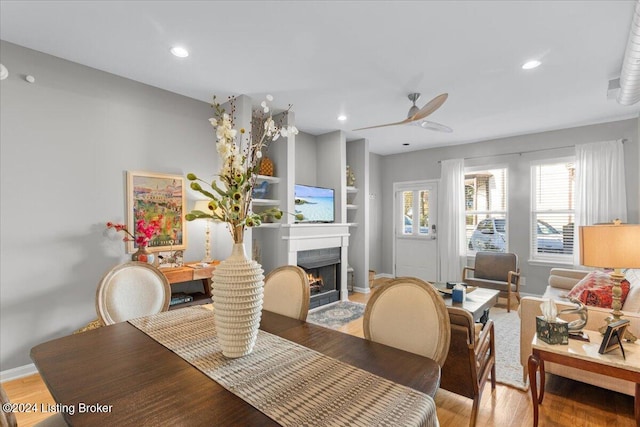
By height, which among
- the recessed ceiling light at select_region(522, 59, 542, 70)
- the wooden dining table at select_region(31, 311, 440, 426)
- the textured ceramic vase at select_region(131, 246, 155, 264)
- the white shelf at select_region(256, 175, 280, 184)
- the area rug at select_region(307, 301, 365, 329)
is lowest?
the area rug at select_region(307, 301, 365, 329)

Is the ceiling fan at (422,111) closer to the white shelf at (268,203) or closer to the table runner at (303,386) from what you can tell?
the white shelf at (268,203)

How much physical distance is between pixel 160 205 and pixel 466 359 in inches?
124

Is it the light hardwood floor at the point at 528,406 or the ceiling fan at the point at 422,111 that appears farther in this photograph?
the ceiling fan at the point at 422,111

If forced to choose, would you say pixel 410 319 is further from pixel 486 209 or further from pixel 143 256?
pixel 486 209

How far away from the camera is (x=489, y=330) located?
2.07 metres

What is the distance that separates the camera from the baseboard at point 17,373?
2.50 metres

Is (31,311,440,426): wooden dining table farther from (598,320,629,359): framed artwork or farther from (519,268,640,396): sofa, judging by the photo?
(519,268,640,396): sofa

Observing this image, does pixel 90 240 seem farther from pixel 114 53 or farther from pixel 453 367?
pixel 453 367

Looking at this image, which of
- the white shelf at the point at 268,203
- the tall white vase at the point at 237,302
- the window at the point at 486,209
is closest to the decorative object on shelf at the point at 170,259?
the white shelf at the point at 268,203

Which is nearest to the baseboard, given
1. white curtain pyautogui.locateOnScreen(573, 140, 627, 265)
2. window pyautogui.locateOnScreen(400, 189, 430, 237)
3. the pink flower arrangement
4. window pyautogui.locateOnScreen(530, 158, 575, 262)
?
the pink flower arrangement

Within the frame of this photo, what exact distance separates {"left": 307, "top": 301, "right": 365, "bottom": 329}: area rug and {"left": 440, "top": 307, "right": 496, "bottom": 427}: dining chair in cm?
192

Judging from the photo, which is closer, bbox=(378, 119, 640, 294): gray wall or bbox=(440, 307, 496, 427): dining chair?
bbox=(440, 307, 496, 427): dining chair

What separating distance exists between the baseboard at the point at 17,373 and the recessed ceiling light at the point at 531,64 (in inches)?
198

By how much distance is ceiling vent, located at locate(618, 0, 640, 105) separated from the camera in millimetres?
1975
